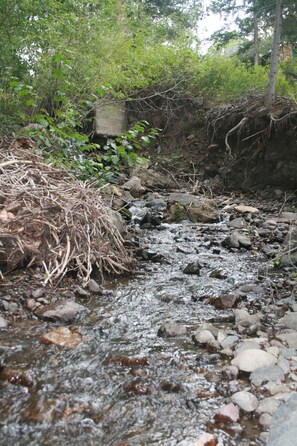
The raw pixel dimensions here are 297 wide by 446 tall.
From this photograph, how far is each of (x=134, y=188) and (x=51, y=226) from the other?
5.13 m

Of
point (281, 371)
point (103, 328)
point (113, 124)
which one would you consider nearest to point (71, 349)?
point (103, 328)

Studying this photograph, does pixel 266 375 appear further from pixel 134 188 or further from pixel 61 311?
pixel 134 188

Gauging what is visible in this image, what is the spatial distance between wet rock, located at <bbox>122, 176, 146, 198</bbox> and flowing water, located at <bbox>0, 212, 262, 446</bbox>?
5094 millimetres

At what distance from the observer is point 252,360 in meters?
2.08

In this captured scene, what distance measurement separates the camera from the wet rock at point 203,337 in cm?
236

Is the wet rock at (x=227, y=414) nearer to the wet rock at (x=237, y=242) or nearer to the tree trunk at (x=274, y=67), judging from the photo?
the wet rock at (x=237, y=242)

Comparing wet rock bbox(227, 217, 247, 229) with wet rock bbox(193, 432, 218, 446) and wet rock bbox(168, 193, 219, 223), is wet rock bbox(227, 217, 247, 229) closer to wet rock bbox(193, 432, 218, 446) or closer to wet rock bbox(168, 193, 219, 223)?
wet rock bbox(168, 193, 219, 223)

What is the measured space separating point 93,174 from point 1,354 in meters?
3.09

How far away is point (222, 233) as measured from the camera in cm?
589

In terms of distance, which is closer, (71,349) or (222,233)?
(71,349)

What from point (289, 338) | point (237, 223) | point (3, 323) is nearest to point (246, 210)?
point (237, 223)

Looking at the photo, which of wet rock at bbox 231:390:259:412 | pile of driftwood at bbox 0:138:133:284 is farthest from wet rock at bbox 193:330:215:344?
pile of driftwood at bbox 0:138:133:284

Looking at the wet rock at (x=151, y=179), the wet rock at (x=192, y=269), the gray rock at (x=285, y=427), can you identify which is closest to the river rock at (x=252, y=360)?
the gray rock at (x=285, y=427)

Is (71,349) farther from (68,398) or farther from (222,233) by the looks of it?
(222,233)
